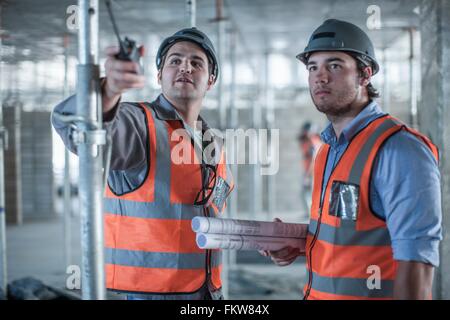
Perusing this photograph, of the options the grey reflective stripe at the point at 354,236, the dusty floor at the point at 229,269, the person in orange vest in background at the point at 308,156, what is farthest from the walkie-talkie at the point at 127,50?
the person in orange vest in background at the point at 308,156

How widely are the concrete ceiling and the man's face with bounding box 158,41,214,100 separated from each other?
2.57 metres

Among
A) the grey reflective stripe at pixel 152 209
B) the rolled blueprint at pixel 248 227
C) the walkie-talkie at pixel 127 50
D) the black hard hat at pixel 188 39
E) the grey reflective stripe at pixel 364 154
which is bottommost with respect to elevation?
the rolled blueprint at pixel 248 227

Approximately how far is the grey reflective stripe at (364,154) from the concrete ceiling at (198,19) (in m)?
2.87

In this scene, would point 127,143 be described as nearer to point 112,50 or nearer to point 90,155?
point 90,155

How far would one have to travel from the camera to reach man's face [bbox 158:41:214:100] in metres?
2.11

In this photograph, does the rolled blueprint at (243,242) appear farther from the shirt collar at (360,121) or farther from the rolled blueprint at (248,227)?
the shirt collar at (360,121)

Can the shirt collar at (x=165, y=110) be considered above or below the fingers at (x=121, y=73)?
below

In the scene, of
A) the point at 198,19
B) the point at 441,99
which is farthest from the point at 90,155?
the point at 198,19

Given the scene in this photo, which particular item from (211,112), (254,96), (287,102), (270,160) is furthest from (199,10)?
(287,102)

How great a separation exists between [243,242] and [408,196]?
65cm

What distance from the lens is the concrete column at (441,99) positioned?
2998mm

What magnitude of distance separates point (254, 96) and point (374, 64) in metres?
6.81
